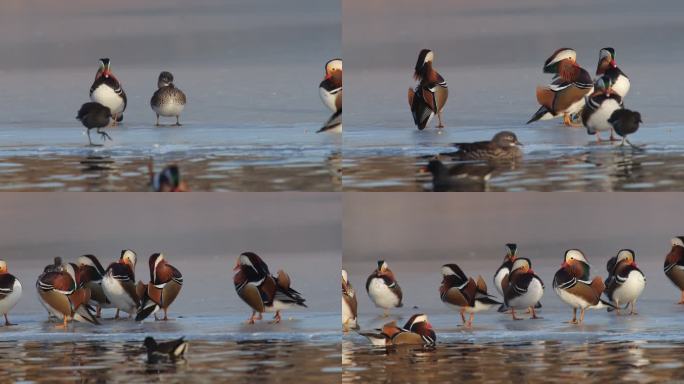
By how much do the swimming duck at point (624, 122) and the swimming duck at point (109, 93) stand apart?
2955mm

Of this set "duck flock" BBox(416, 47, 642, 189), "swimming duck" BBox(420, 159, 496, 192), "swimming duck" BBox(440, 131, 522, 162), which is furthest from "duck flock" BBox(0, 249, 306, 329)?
"swimming duck" BBox(440, 131, 522, 162)

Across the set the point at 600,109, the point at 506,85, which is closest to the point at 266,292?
the point at 506,85

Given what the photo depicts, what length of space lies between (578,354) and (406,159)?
5.02 ft

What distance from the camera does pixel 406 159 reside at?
10219 mm

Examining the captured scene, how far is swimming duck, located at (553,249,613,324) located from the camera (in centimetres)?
1029

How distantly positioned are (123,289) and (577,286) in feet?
8.83

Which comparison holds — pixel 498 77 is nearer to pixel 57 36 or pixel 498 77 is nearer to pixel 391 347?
pixel 391 347

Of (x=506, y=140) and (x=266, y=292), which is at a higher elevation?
(x=506, y=140)

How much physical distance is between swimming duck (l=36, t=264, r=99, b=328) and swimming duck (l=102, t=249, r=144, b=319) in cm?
14

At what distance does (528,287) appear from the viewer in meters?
10.3

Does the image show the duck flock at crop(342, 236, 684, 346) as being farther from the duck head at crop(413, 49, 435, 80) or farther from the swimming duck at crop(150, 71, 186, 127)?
the swimming duck at crop(150, 71, 186, 127)

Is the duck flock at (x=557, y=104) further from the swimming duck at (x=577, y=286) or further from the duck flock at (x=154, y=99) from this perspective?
the swimming duck at (x=577, y=286)

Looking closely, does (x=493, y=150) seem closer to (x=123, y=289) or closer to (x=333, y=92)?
(x=333, y=92)

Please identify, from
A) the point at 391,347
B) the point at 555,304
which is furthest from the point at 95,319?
the point at 555,304
